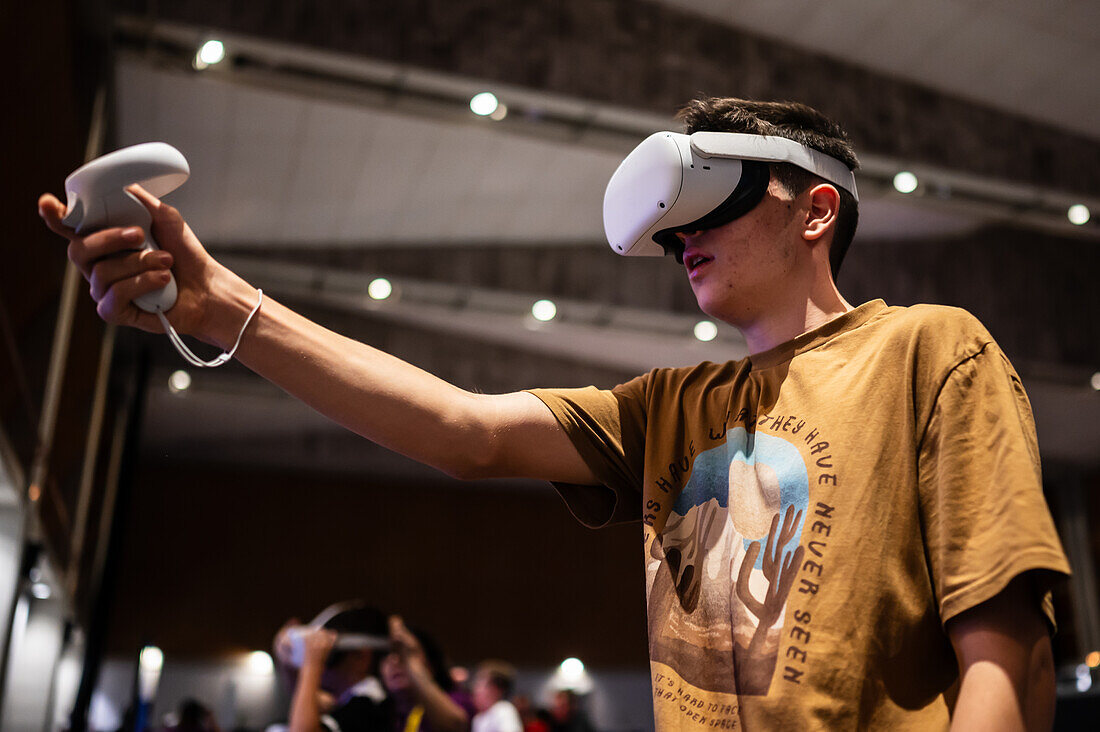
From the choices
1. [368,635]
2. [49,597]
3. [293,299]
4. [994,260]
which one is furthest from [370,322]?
[368,635]

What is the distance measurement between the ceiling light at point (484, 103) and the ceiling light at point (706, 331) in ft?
13.1

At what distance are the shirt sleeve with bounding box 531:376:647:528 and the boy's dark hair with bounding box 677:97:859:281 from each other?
34cm

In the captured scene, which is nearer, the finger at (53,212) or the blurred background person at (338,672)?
the finger at (53,212)

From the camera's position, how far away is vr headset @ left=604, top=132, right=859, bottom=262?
1.36 m

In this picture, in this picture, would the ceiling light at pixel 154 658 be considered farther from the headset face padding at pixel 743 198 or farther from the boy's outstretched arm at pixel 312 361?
the headset face padding at pixel 743 198

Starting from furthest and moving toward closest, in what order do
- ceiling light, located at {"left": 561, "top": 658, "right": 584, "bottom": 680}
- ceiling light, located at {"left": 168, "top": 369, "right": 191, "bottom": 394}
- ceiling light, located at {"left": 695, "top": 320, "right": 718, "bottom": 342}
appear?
ceiling light, located at {"left": 561, "top": 658, "right": 584, "bottom": 680} → ceiling light, located at {"left": 168, "top": 369, "right": 191, "bottom": 394} → ceiling light, located at {"left": 695, "top": 320, "right": 718, "bottom": 342}

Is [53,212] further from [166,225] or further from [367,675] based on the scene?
[367,675]

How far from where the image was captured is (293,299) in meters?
10.9

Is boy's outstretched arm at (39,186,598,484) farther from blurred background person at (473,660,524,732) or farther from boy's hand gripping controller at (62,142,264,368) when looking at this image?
blurred background person at (473,660,524,732)

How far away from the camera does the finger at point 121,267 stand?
1.13 metres

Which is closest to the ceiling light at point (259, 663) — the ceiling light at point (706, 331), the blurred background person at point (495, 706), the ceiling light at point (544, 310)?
the ceiling light at point (544, 310)

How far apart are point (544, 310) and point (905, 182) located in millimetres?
3578

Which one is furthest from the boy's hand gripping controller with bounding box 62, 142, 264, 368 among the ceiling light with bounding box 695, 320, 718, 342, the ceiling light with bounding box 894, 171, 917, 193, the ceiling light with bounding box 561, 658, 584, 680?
the ceiling light with bounding box 561, 658, 584, 680

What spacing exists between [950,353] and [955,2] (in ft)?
22.2
